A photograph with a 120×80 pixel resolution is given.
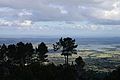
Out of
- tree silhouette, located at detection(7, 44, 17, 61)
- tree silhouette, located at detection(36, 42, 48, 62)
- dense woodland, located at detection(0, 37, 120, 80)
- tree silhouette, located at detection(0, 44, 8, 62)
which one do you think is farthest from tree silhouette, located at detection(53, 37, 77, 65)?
tree silhouette, located at detection(0, 44, 8, 62)

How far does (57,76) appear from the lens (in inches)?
2511

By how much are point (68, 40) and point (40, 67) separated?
17442 millimetres

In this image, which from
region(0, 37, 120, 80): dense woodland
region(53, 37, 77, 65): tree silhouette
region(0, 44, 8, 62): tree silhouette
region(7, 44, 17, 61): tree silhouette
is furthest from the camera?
region(53, 37, 77, 65): tree silhouette

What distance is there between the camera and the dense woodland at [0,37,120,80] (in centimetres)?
6319

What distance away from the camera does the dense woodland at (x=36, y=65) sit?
63.2 meters

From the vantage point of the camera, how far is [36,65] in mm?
67938

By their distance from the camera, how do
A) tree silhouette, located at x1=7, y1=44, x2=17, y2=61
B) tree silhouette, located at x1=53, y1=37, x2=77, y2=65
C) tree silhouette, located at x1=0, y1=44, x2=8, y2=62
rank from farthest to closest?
tree silhouette, located at x1=53, y1=37, x2=77, y2=65, tree silhouette, located at x1=0, y1=44, x2=8, y2=62, tree silhouette, located at x1=7, y1=44, x2=17, y2=61

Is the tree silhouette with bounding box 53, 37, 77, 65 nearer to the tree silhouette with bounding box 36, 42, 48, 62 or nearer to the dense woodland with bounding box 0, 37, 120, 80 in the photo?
the dense woodland with bounding box 0, 37, 120, 80

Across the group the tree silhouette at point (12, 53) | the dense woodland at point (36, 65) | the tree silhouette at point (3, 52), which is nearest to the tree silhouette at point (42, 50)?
the dense woodland at point (36, 65)

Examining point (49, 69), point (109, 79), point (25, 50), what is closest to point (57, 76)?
point (49, 69)

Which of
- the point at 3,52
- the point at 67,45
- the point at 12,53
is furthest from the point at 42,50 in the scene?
the point at 3,52

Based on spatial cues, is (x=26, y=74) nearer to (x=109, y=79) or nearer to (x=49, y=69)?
(x=49, y=69)

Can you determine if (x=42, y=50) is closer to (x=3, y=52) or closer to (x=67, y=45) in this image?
(x=67, y=45)

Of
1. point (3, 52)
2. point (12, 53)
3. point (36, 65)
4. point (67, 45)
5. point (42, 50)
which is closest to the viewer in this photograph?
point (36, 65)
